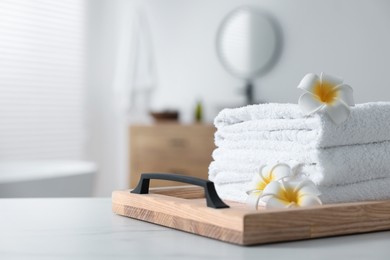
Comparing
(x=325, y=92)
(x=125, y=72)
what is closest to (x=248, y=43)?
(x=125, y=72)

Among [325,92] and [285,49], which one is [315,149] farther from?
[285,49]

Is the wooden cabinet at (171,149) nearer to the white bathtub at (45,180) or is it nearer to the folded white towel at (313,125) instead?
the white bathtub at (45,180)

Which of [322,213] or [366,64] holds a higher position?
[366,64]

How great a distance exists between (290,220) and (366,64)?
3668 mm

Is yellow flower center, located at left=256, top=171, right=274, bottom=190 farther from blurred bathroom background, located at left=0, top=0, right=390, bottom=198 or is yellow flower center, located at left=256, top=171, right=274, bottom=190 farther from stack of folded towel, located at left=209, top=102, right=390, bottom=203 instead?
blurred bathroom background, located at left=0, top=0, right=390, bottom=198

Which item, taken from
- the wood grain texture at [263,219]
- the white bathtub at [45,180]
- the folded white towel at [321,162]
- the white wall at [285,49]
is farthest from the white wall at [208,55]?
the wood grain texture at [263,219]

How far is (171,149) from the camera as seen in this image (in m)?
4.86

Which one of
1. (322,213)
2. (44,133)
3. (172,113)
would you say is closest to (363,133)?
(322,213)

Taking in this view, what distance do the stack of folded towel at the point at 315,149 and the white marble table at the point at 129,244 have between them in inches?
4.0

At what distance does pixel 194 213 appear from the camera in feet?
3.12

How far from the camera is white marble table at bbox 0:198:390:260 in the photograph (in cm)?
80

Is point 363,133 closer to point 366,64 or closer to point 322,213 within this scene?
point 322,213

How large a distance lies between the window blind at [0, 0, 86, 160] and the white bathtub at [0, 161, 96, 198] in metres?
0.24

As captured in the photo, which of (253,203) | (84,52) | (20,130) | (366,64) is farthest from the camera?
(84,52)
